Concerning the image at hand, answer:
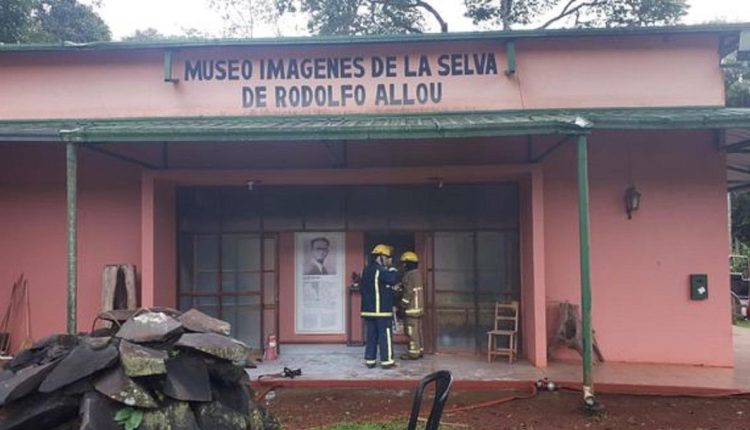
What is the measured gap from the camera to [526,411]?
6.51 meters

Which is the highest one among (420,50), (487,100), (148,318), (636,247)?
(420,50)

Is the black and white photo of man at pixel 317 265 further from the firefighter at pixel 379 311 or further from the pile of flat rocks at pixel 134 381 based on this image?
the pile of flat rocks at pixel 134 381

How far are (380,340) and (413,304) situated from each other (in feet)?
2.51

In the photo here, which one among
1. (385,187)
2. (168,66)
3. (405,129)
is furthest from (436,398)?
(168,66)

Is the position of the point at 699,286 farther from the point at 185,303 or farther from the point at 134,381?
the point at 185,303

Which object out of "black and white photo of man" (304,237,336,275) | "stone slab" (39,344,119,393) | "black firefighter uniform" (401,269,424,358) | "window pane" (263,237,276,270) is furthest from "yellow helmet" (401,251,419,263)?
"stone slab" (39,344,119,393)

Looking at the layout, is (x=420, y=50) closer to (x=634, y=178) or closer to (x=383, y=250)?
(x=383, y=250)

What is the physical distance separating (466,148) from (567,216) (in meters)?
1.80

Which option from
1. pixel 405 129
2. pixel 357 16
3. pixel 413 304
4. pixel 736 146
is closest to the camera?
pixel 405 129

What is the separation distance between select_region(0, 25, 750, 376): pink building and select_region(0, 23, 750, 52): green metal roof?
3cm

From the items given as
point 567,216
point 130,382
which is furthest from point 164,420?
point 567,216

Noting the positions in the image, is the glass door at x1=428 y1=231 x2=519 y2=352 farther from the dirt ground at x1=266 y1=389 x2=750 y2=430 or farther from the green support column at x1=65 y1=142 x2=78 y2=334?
the green support column at x1=65 y1=142 x2=78 y2=334

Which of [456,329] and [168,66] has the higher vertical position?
[168,66]

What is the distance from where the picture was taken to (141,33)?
4116cm
